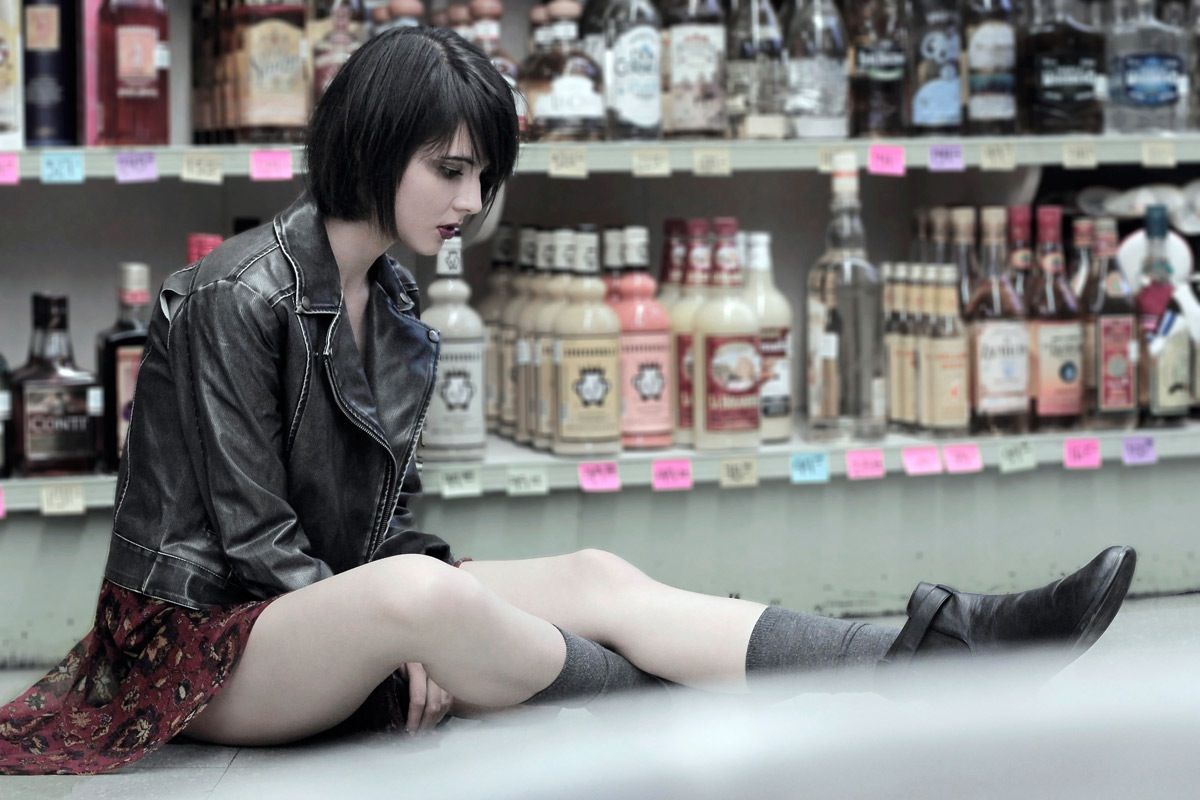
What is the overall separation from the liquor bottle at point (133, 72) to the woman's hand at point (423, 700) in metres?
1.16

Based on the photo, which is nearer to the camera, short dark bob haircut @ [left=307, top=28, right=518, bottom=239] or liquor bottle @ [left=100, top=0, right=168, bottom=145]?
short dark bob haircut @ [left=307, top=28, right=518, bottom=239]

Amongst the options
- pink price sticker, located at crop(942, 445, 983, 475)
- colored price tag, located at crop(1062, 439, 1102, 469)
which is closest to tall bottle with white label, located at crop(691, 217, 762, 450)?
pink price sticker, located at crop(942, 445, 983, 475)

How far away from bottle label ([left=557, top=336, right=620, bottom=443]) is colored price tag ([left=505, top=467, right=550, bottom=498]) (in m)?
0.08

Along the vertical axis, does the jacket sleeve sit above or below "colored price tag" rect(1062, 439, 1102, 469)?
above

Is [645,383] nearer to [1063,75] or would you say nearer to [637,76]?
[637,76]

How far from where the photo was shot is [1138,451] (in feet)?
8.59

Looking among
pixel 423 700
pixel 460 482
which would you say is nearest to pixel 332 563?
pixel 423 700

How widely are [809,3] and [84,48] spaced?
1222 mm

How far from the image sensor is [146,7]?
2.27 metres

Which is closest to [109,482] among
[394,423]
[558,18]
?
[394,423]

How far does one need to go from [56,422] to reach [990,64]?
167 cm

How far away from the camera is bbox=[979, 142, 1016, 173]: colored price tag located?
254 cm

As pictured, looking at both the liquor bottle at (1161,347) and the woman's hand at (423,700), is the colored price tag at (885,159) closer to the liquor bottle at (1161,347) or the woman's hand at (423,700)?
the liquor bottle at (1161,347)

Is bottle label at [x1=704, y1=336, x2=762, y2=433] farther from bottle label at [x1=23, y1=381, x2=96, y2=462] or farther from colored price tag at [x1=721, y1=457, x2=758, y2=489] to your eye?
bottle label at [x1=23, y1=381, x2=96, y2=462]
